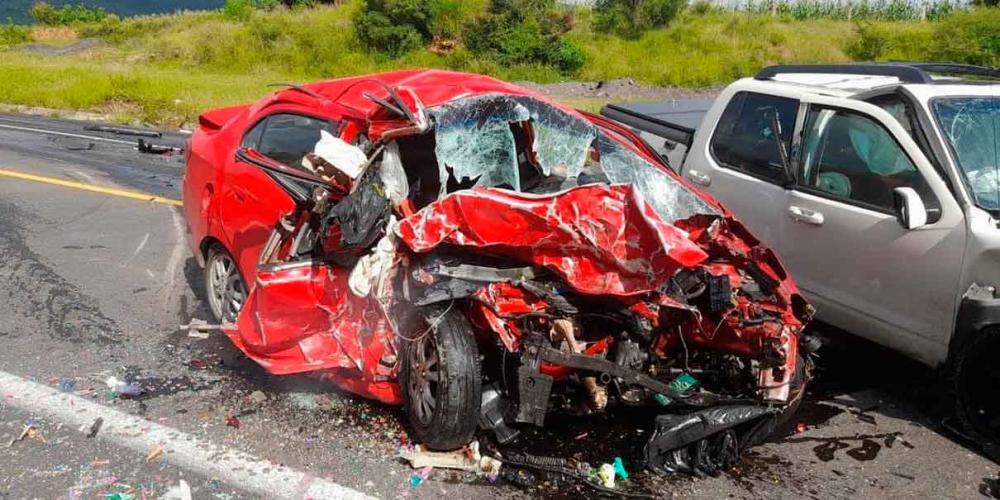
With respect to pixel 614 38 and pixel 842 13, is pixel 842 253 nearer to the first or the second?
pixel 614 38

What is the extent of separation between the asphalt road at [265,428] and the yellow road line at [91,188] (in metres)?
2.99

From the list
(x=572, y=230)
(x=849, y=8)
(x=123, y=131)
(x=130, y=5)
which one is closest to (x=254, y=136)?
(x=572, y=230)

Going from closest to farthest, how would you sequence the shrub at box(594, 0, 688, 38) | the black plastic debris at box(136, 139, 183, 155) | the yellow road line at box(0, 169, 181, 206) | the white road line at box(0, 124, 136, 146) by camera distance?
the yellow road line at box(0, 169, 181, 206)
the black plastic debris at box(136, 139, 183, 155)
the white road line at box(0, 124, 136, 146)
the shrub at box(594, 0, 688, 38)

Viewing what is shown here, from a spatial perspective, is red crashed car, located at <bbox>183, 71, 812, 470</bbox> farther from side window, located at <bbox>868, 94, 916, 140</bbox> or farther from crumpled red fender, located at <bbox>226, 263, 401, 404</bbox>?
side window, located at <bbox>868, 94, 916, 140</bbox>

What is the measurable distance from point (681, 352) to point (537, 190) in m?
1.16

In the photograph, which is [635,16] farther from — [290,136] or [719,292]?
[719,292]

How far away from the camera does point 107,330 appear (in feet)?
18.1

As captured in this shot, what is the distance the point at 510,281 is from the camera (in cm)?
390

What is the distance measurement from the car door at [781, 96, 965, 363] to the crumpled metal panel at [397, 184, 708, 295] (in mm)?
1571

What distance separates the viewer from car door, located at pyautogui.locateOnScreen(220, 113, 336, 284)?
4887 millimetres

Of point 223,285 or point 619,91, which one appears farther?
point 619,91

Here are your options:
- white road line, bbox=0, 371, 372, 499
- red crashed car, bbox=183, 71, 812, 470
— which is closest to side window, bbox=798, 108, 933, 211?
red crashed car, bbox=183, 71, 812, 470

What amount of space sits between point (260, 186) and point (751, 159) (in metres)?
3.27

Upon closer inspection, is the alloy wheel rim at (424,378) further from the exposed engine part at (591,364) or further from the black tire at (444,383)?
the exposed engine part at (591,364)
